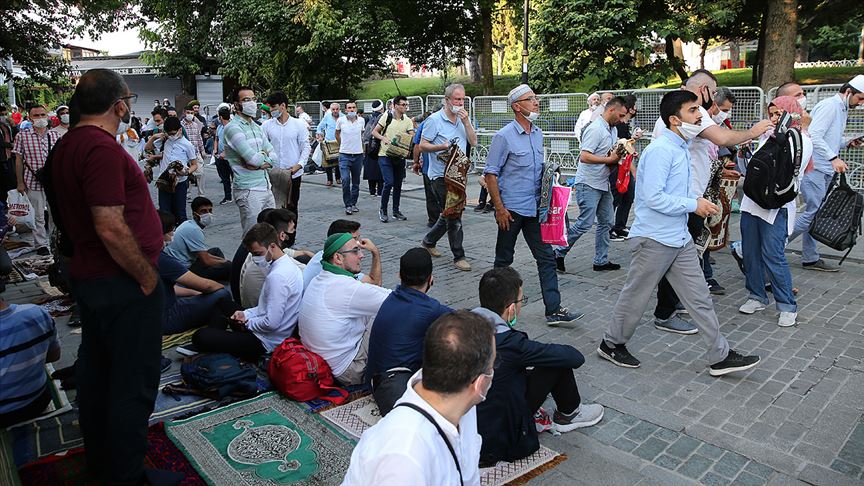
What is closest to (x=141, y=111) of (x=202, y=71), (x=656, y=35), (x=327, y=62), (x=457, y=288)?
(x=202, y=71)

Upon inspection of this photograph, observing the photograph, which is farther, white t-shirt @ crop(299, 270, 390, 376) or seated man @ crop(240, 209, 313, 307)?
seated man @ crop(240, 209, 313, 307)

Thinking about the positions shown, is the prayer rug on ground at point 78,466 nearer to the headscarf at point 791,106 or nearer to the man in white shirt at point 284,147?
the man in white shirt at point 284,147

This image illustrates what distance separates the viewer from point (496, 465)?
3.64 m

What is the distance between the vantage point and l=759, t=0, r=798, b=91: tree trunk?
51.5 ft

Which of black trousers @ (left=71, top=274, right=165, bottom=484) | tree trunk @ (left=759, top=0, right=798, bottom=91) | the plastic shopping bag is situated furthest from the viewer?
tree trunk @ (left=759, top=0, right=798, bottom=91)

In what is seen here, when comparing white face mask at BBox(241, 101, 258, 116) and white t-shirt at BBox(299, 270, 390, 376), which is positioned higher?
white face mask at BBox(241, 101, 258, 116)

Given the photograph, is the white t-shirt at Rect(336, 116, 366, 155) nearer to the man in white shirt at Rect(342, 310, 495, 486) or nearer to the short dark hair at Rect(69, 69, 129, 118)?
the short dark hair at Rect(69, 69, 129, 118)

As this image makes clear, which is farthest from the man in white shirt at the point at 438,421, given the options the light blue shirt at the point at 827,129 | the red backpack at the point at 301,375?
the light blue shirt at the point at 827,129

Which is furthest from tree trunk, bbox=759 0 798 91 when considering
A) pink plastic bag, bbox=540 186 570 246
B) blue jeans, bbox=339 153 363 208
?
pink plastic bag, bbox=540 186 570 246

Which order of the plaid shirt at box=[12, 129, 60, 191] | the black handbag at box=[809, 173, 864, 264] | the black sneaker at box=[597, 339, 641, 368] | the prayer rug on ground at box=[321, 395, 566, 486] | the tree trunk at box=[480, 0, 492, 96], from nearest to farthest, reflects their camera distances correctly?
1. the prayer rug on ground at box=[321, 395, 566, 486]
2. the black sneaker at box=[597, 339, 641, 368]
3. the black handbag at box=[809, 173, 864, 264]
4. the plaid shirt at box=[12, 129, 60, 191]
5. the tree trunk at box=[480, 0, 492, 96]

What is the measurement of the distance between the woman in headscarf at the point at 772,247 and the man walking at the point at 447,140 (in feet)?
10.1

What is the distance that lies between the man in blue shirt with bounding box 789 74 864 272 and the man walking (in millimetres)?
3616

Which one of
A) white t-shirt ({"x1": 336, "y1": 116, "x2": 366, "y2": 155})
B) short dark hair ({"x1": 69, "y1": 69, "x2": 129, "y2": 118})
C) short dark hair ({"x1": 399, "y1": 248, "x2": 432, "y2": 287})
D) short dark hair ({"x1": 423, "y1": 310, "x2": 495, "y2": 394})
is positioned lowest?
short dark hair ({"x1": 399, "y1": 248, "x2": 432, "y2": 287})

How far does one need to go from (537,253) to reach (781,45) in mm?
13344
